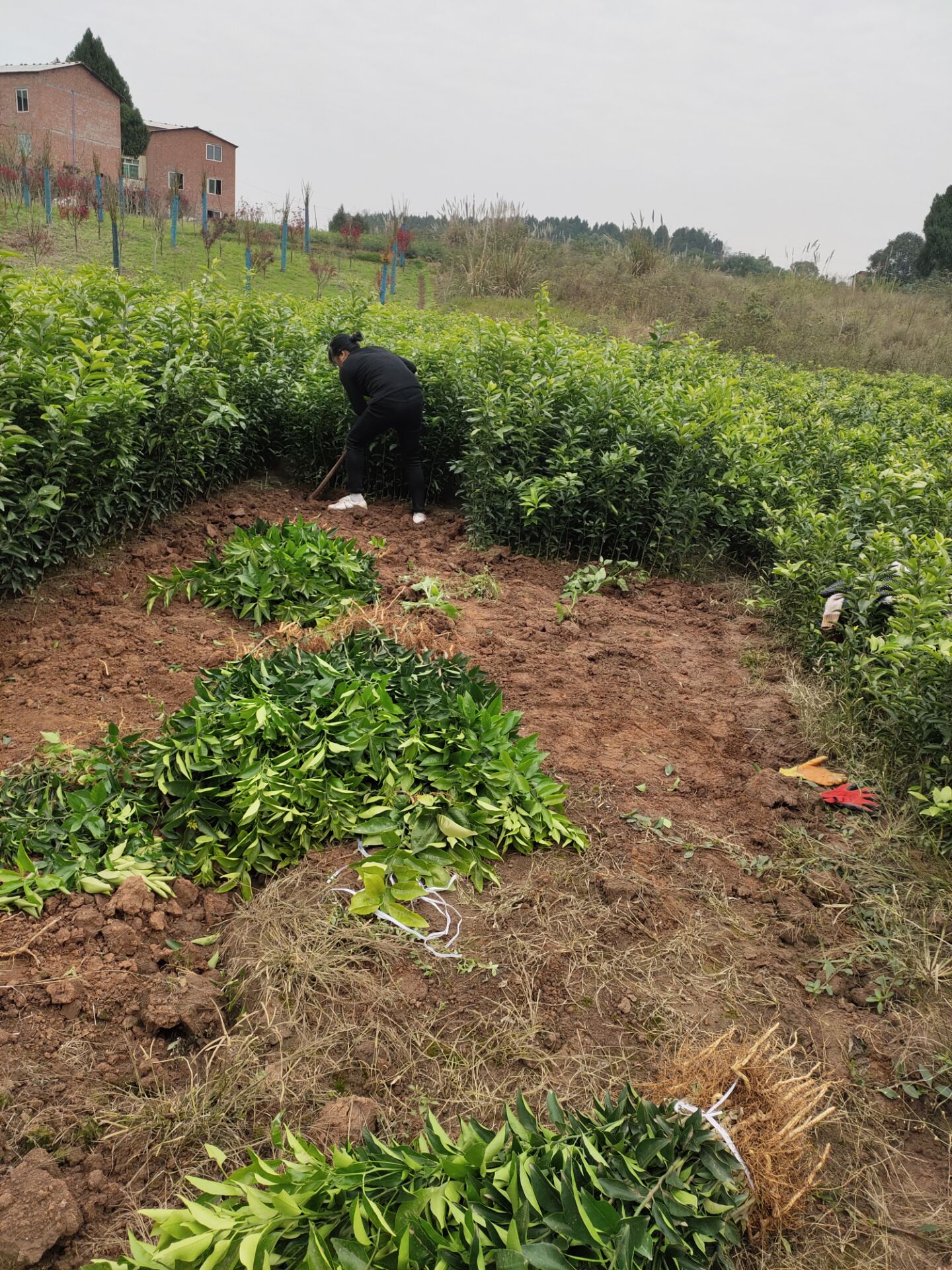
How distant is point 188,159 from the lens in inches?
1593

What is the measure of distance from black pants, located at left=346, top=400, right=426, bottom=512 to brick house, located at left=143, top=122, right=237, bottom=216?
38282 millimetres

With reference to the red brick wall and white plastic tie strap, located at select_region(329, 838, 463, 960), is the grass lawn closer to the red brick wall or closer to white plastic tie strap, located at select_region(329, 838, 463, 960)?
the red brick wall

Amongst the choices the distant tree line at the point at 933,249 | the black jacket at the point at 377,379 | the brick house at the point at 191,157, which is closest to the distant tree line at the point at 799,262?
the distant tree line at the point at 933,249

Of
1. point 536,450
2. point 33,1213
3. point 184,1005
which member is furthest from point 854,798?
point 536,450

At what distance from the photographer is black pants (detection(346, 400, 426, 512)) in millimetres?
6520

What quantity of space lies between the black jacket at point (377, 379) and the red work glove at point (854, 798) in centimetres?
438

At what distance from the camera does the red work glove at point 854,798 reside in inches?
135

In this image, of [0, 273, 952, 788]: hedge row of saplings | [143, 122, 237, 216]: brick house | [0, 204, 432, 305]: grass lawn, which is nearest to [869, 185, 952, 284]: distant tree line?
[0, 204, 432, 305]: grass lawn

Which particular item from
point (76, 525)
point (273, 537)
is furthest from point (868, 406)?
point (76, 525)

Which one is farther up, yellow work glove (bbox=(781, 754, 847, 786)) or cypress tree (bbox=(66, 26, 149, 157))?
cypress tree (bbox=(66, 26, 149, 157))

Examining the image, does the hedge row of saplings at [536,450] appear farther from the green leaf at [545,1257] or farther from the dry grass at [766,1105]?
the green leaf at [545,1257]

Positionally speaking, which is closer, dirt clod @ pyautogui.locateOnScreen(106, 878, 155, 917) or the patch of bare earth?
the patch of bare earth

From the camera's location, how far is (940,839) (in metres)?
3.19

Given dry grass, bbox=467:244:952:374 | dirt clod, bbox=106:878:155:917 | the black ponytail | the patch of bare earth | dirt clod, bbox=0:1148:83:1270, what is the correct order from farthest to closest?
dry grass, bbox=467:244:952:374 < the black ponytail < dirt clod, bbox=106:878:155:917 < the patch of bare earth < dirt clod, bbox=0:1148:83:1270
